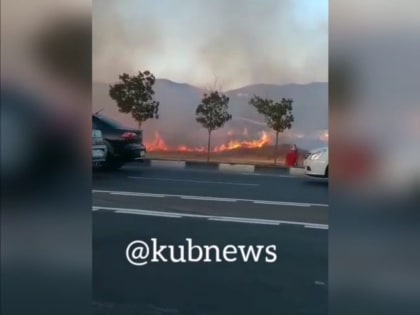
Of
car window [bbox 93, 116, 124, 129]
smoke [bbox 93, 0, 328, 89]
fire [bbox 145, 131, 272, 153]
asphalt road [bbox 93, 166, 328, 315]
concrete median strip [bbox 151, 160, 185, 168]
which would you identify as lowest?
asphalt road [bbox 93, 166, 328, 315]

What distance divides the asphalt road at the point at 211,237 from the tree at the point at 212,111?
0.68 ft

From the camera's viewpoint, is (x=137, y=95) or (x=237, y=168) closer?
(x=137, y=95)

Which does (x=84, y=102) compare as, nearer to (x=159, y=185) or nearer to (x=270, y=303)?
(x=159, y=185)

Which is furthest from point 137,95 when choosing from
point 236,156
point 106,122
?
point 236,156

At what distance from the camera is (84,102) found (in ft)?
6.49

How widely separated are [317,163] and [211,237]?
20.7 inches

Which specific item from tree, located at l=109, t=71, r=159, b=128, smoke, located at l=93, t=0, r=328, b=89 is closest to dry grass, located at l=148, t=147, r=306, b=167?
tree, located at l=109, t=71, r=159, b=128

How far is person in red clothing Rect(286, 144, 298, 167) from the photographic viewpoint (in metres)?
2.09

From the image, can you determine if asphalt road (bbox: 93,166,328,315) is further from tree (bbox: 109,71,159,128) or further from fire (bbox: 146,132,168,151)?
tree (bbox: 109,71,159,128)

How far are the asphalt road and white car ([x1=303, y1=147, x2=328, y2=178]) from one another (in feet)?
0.13

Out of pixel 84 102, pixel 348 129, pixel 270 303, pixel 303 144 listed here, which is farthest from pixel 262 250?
pixel 84 102

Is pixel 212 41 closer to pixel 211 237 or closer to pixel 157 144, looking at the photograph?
pixel 157 144

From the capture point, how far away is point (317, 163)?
2.11 meters

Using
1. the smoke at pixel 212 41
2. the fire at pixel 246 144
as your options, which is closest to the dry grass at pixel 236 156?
the fire at pixel 246 144
